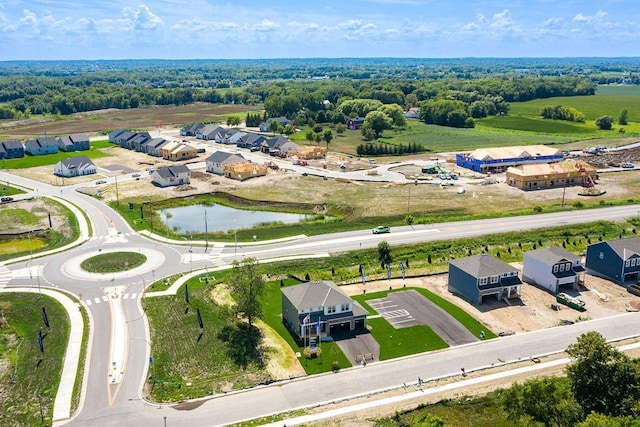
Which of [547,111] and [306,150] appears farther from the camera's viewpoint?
[547,111]

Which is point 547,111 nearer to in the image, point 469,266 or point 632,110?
point 632,110

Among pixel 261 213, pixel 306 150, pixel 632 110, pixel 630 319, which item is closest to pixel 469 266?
pixel 630 319

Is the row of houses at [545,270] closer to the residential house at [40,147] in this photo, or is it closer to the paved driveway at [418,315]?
the paved driveway at [418,315]

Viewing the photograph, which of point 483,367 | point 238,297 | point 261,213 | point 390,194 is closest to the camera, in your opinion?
point 483,367

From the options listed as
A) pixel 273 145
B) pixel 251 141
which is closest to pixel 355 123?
pixel 251 141

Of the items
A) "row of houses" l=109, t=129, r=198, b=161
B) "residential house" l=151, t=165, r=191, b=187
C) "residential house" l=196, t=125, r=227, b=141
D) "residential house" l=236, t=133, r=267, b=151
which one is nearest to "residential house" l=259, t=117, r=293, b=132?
"residential house" l=196, t=125, r=227, b=141

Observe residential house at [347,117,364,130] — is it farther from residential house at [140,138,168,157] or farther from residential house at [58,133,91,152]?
residential house at [58,133,91,152]

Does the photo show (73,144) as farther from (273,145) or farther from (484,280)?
(484,280)
